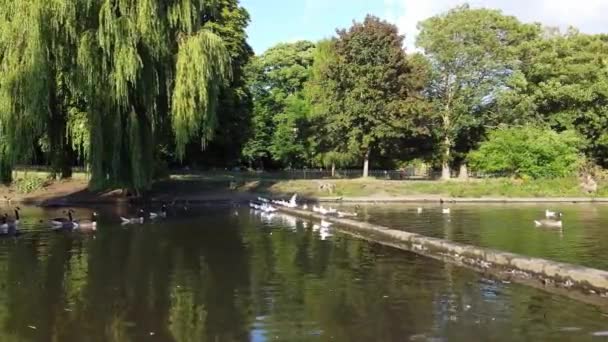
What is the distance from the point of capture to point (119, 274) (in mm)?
12859

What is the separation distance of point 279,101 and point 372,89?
20028 mm

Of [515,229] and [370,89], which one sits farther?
[370,89]

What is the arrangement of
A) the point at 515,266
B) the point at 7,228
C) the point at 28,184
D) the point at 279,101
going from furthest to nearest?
the point at 279,101 < the point at 28,184 < the point at 7,228 < the point at 515,266

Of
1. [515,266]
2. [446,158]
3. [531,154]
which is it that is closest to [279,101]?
[446,158]

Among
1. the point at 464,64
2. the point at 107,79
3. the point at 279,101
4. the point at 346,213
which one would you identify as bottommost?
the point at 346,213

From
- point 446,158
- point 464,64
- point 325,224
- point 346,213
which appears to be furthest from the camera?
point 446,158

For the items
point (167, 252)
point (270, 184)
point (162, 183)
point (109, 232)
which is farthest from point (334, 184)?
point (167, 252)

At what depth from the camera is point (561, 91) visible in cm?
5550

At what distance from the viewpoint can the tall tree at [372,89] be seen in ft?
163

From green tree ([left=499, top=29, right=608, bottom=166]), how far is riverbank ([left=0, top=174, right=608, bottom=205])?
11839mm

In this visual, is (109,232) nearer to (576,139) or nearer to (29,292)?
(29,292)

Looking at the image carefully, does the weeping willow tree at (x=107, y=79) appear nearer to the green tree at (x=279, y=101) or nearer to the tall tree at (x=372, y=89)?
the tall tree at (x=372, y=89)

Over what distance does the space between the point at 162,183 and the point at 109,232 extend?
68.3ft

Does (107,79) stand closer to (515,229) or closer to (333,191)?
(515,229)
